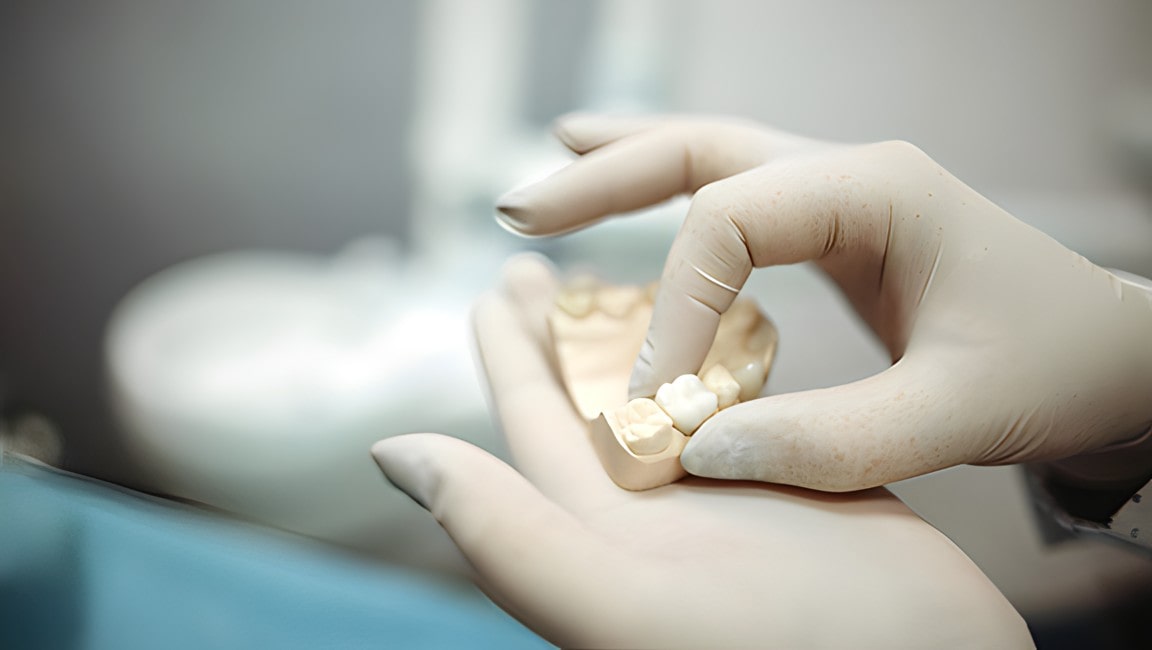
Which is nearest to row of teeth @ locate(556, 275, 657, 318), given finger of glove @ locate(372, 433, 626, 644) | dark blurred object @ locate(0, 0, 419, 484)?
finger of glove @ locate(372, 433, 626, 644)

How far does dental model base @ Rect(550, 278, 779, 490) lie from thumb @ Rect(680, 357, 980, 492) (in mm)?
30

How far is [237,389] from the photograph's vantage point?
85 centimetres

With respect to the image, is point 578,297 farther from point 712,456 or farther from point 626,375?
point 712,456

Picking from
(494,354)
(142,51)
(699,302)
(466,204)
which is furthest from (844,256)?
(142,51)

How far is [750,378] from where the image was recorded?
2.40 feet

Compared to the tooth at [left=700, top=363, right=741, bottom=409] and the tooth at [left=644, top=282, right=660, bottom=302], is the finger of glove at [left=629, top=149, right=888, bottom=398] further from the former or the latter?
the tooth at [left=644, top=282, right=660, bottom=302]

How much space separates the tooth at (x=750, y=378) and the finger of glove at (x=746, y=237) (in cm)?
5

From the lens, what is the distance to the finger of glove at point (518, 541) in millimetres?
543

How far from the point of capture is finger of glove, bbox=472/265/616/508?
65 cm

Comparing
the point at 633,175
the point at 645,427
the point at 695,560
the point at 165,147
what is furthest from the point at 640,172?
the point at 165,147

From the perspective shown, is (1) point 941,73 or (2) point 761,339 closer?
(2) point 761,339

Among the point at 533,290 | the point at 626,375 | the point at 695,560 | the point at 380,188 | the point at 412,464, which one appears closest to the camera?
the point at 695,560

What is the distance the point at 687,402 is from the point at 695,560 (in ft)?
0.46

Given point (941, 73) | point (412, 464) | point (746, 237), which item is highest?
point (941, 73)
